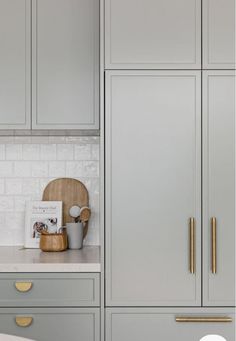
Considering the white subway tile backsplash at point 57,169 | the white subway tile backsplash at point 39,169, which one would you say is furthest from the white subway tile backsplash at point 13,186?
the white subway tile backsplash at point 57,169

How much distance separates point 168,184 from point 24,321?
3.34ft

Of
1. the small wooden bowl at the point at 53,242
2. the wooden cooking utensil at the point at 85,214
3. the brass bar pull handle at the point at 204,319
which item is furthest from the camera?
the wooden cooking utensil at the point at 85,214

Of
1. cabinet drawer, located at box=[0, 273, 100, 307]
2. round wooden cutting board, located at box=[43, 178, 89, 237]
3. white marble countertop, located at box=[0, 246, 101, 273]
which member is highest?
round wooden cutting board, located at box=[43, 178, 89, 237]

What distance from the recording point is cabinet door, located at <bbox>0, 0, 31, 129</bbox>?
9.28 ft

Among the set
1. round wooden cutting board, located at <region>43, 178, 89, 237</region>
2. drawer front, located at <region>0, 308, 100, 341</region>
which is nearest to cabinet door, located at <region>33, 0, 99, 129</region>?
round wooden cutting board, located at <region>43, 178, 89, 237</region>

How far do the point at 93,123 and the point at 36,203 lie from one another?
2.26 ft

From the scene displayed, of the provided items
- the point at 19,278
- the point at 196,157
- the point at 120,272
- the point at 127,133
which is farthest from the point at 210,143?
the point at 19,278

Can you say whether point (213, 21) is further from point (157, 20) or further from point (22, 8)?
point (22, 8)

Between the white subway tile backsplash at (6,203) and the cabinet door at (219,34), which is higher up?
the cabinet door at (219,34)

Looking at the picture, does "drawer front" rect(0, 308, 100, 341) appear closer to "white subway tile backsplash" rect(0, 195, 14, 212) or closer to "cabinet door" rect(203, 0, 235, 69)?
"white subway tile backsplash" rect(0, 195, 14, 212)

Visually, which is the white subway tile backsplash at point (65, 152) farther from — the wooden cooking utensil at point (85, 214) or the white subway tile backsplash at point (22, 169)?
the wooden cooking utensil at point (85, 214)

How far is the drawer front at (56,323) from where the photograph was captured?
240cm

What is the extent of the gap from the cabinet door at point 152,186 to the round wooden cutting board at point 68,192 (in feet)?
2.49

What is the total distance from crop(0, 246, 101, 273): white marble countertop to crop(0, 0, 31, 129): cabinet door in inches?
30.4
